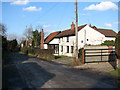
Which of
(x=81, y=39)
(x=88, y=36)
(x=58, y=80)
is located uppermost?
(x=88, y=36)

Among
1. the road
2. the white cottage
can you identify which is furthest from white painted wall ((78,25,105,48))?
the road

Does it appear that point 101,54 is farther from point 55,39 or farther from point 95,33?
point 55,39

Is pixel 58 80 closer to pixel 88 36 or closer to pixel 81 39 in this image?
A: pixel 81 39

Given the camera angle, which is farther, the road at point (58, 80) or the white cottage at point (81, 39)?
the white cottage at point (81, 39)

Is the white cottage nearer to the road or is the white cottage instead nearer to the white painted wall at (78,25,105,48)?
the white painted wall at (78,25,105,48)

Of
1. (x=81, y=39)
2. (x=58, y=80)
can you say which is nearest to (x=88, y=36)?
(x=81, y=39)

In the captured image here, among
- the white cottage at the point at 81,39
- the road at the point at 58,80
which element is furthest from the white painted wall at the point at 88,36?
the road at the point at 58,80

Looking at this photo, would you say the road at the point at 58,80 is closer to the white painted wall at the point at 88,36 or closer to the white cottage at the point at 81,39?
the white cottage at the point at 81,39

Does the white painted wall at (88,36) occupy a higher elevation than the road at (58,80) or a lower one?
higher

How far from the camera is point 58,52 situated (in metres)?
37.3

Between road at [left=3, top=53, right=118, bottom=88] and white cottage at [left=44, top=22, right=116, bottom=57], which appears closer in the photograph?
road at [left=3, top=53, right=118, bottom=88]

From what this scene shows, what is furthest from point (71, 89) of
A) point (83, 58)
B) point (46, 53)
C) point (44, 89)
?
point (46, 53)

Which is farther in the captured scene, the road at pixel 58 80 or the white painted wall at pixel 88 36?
the white painted wall at pixel 88 36

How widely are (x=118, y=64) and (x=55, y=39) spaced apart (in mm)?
28483
